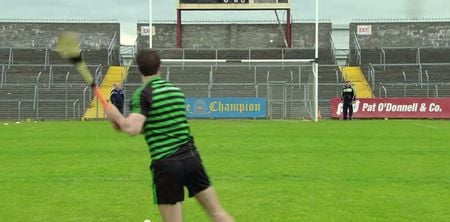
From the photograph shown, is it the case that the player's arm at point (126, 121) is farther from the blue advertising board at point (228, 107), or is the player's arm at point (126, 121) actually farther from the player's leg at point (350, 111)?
the blue advertising board at point (228, 107)

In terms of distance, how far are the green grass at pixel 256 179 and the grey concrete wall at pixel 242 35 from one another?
30328 mm

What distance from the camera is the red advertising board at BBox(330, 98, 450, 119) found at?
31.3 m

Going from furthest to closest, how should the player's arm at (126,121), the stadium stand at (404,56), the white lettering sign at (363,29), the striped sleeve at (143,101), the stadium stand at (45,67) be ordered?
the white lettering sign at (363,29)
the stadium stand at (404,56)
the stadium stand at (45,67)
the striped sleeve at (143,101)
the player's arm at (126,121)

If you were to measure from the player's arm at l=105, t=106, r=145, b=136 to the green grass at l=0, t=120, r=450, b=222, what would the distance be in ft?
9.56

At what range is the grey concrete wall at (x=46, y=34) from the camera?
48.3m

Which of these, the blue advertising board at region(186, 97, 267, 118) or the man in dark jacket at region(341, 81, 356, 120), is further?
the blue advertising board at region(186, 97, 267, 118)

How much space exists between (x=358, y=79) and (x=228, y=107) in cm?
1186

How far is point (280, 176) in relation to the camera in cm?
1098

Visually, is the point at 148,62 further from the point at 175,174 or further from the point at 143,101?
the point at 175,174

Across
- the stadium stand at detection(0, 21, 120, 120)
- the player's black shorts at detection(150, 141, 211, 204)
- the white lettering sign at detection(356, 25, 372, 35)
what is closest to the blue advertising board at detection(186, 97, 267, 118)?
the stadium stand at detection(0, 21, 120, 120)

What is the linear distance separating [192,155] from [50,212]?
3.47 m

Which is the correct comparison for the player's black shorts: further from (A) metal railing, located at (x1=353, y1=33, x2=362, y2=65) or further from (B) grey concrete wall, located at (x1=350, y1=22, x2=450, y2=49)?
(B) grey concrete wall, located at (x1=350, y1=22, x2=450, y2=49)

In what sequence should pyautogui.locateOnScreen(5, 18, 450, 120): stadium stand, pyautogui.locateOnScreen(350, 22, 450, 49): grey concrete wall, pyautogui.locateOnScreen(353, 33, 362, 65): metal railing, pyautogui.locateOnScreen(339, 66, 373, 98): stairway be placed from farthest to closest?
pyautogui.locateOnScreen(350, 22, 450, 49): grey concrete wall, pyautogui.locateOnScreen(353, 33, 362, 65): metal railing, pyautogui.locateOnScreen(339, 66, 373, 98): stairway, pyautogui.locateOnScreen(5, 18, 450, 120): stadium stand

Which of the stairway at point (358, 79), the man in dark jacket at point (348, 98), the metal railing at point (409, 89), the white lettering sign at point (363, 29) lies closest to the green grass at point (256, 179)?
the man in dark jacket at point (348, 98)
